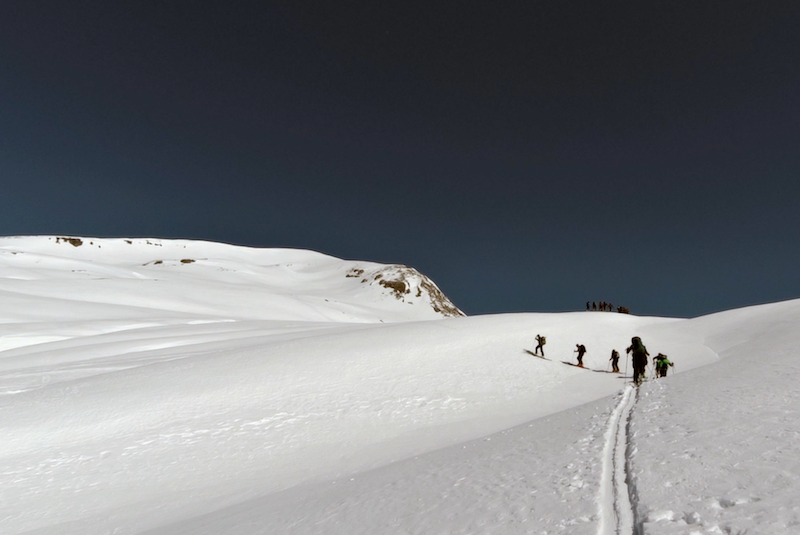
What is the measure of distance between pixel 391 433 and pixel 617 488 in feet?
24.1

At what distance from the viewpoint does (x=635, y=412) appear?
909cm

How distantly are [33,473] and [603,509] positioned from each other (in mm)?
12504

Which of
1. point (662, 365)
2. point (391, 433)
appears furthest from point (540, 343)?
point (391, 433)

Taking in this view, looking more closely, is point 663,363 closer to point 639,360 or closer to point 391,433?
point 639,360

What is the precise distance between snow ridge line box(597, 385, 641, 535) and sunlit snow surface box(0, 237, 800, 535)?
0.11ft

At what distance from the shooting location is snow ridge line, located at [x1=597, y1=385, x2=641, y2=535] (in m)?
4.39

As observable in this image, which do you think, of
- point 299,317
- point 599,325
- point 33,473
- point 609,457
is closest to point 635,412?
point 609,457

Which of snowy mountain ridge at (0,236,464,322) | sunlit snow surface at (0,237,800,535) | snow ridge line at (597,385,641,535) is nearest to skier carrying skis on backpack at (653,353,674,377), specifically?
sunlit snow surface at (0,237,800,535)

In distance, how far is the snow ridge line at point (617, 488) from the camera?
439cm

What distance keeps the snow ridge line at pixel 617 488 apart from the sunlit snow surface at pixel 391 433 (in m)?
0.03

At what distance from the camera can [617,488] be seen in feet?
17.1

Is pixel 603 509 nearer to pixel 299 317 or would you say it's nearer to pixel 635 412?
pixel 635 412

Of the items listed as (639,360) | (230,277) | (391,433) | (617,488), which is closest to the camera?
(617,488)

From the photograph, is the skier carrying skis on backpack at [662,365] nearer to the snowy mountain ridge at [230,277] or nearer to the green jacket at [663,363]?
the green jacket at [663,363]
